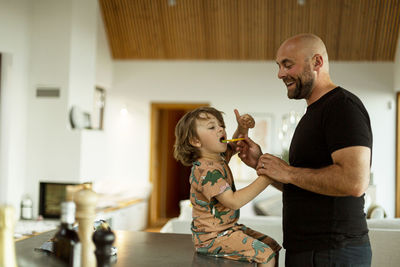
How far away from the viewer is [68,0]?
704 cm

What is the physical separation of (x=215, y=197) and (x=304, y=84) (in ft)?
1.82

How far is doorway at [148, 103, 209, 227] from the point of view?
9.52m

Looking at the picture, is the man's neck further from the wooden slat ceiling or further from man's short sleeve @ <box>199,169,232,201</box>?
the wooden slat ceiling

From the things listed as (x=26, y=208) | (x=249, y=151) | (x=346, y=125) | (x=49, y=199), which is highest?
(x=346, y=125)

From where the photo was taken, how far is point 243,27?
880 centimetres

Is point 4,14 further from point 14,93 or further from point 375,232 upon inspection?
point 375,232

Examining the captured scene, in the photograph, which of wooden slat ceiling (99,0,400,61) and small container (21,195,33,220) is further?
wooden slat ceiling (99,0,400,61)

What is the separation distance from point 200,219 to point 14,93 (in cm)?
567

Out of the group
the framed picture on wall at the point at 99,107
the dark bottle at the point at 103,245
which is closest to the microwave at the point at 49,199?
the framed picture on wall at the point at 99,107

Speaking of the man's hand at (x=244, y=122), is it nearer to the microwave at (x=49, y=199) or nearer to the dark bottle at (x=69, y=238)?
the dark bottle at (x=69, y=238)

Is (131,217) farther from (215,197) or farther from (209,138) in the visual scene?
(215,197)

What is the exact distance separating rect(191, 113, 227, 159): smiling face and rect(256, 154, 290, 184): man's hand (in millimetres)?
242

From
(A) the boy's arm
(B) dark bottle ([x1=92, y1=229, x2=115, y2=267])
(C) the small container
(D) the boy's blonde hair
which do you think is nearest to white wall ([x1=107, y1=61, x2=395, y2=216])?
(C) the small container

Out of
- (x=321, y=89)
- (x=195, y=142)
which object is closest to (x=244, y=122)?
(x=195, y=142)
